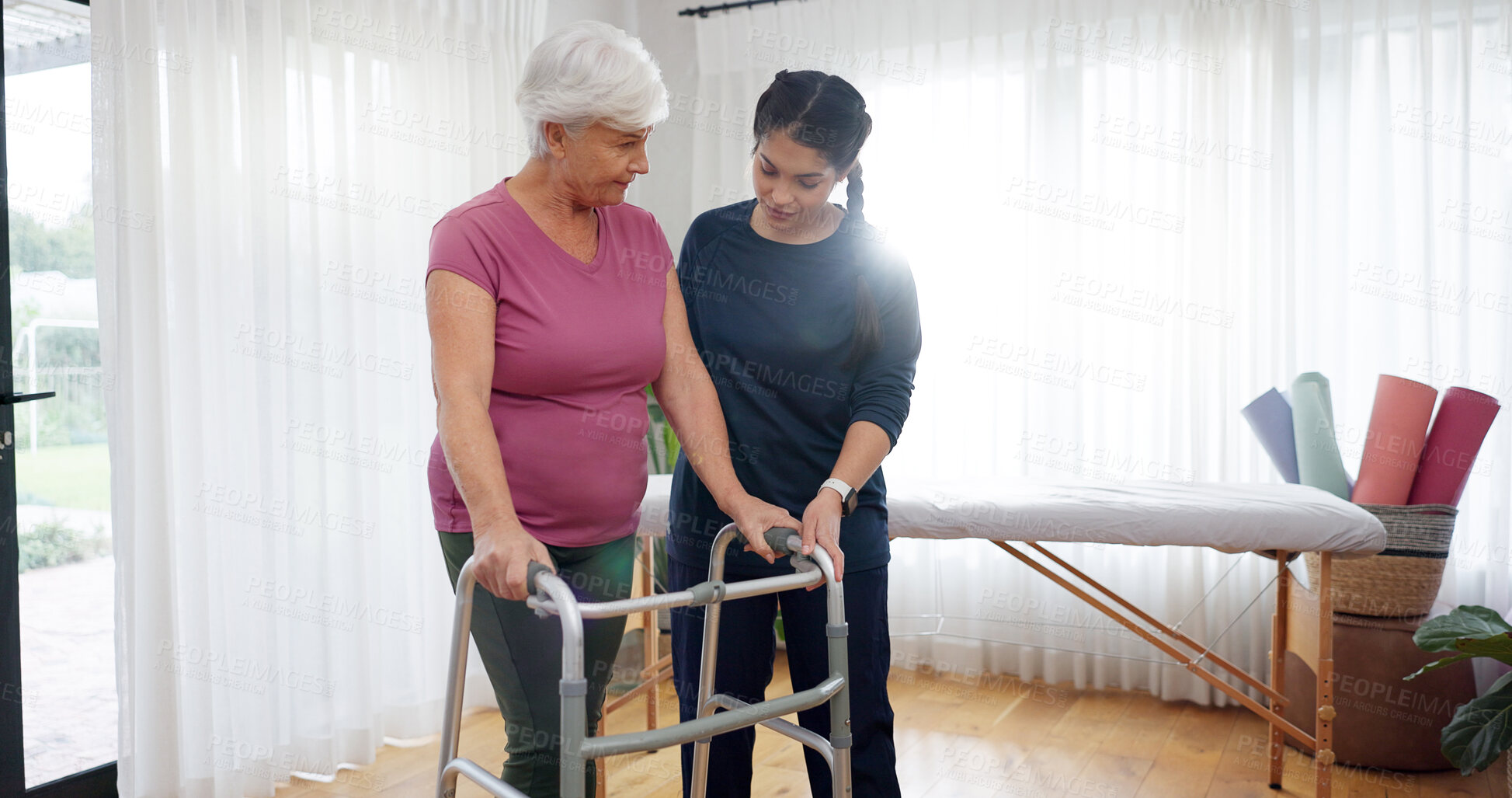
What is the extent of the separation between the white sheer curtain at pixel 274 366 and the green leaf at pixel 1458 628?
7.82 feet

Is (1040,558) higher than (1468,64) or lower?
lower

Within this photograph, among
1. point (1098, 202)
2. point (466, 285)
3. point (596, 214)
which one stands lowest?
point (466, 285)

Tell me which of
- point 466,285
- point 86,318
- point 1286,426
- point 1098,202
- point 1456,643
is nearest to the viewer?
point 466,285

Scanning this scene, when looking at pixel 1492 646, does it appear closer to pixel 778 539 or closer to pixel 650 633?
pixel 778 539

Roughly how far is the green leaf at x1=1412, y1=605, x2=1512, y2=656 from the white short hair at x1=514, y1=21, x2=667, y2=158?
6.36ft

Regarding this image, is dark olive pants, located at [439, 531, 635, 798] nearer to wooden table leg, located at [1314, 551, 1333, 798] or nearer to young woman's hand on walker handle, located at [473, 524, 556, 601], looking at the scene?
young woman's hand on walker handle, located at [473, 524, 556, 601]

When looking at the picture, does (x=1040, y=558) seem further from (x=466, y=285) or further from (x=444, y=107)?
(x=466, y=285)

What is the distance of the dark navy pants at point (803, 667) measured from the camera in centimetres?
141

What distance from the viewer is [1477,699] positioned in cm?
203

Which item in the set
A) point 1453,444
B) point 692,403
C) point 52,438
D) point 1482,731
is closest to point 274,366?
point 52,438

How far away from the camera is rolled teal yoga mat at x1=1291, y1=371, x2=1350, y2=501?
101 inches

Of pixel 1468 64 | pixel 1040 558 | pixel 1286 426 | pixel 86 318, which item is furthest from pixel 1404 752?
pixel 86 318

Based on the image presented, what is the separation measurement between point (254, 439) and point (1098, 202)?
2424 millimetres

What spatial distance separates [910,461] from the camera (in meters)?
3.35
